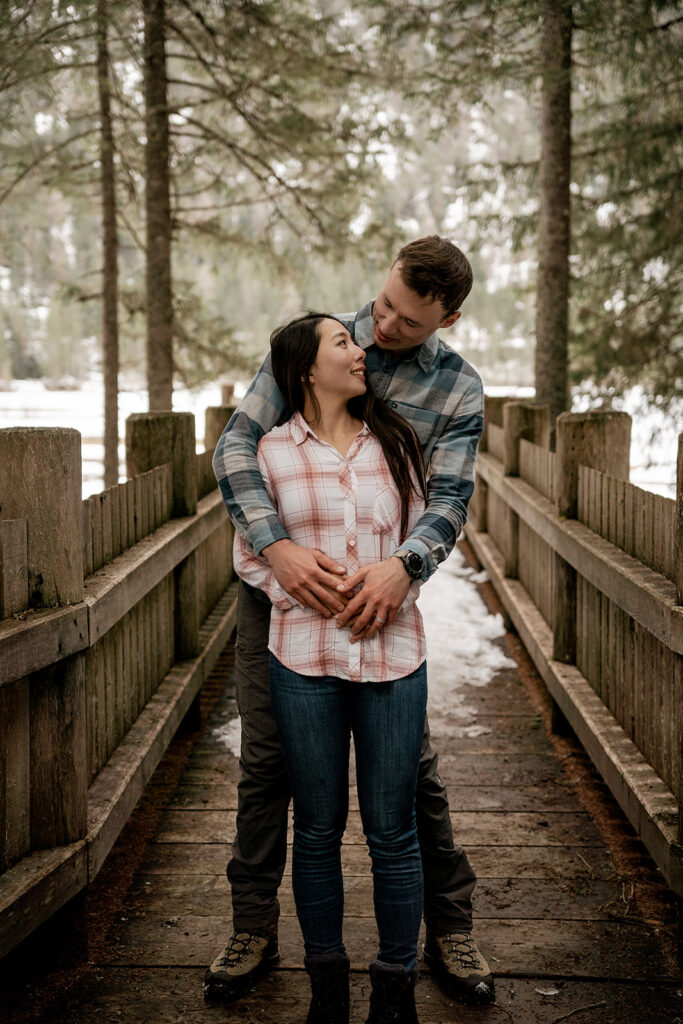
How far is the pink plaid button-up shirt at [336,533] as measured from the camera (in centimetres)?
237

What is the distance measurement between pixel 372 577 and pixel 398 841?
2.09 feet

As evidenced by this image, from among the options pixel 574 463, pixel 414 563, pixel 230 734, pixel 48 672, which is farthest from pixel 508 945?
pixel 574 463

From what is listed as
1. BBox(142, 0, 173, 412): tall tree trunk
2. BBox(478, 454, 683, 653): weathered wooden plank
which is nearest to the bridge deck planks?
BBox(478, 454, 683, 653): weathered wooden plank

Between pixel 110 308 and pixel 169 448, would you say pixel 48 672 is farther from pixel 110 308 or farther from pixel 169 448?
pixel 110 308

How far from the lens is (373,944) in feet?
A: 9.91

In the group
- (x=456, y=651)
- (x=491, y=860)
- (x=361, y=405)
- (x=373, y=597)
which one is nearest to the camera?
(x=373, y=597)

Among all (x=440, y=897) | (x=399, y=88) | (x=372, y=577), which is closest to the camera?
(x=372, y=577)

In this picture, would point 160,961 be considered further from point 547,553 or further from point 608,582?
point 547,553

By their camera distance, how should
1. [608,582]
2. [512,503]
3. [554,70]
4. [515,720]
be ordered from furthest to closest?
[554,70], [512,503], [515,720], [608,582]

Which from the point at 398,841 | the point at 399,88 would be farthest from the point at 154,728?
the point at 399,88

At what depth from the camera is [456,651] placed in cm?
640

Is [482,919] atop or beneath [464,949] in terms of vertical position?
beneath

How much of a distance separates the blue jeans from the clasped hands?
155mm

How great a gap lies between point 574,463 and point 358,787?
2.66m
